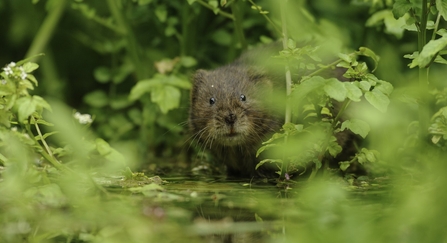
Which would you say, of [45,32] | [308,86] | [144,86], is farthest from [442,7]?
[45,32]

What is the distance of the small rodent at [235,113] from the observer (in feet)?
13.6

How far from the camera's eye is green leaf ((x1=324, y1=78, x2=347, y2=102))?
302cm

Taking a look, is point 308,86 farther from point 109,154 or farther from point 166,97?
point 166,97

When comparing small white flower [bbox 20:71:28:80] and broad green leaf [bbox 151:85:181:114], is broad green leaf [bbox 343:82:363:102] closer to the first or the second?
small white flower [bbox 20:71:28:80]

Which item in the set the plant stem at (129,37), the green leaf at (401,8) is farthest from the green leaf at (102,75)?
the green leaf at (401,8)

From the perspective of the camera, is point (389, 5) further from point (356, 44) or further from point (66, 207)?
point (66, 207)

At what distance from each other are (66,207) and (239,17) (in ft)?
7.11

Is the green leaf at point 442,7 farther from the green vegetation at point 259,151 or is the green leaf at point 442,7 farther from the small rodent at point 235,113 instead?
the small rodent at point 235,113

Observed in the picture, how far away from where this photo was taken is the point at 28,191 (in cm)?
294

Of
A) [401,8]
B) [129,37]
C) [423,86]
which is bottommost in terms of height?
[423,86]

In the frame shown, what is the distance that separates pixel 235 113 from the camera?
13.6 feet

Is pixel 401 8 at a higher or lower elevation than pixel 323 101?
higher

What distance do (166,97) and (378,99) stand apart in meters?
1.98

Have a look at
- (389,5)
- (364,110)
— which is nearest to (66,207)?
(364,110)
